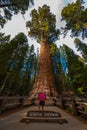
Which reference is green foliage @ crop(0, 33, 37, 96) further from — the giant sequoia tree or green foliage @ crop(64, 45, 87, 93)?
green foliage @ crop(64, 45, 87, 93)

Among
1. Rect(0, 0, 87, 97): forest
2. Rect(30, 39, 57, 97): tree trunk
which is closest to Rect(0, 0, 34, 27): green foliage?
Rect(0, 0, 87, 97): forest

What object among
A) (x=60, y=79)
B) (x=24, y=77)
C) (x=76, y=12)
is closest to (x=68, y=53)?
(x=60, y=79)

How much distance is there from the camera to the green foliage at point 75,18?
24.6 m

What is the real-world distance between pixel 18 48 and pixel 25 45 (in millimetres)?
2131

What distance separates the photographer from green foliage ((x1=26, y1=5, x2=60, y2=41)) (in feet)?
161

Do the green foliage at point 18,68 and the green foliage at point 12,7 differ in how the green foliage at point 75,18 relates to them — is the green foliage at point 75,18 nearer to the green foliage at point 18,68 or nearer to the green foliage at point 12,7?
the green foliage at point 12,7

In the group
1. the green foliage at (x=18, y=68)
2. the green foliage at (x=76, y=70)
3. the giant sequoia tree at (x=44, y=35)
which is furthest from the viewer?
the green foliage at (x=18, y=68)

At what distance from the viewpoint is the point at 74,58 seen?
57.8 meters

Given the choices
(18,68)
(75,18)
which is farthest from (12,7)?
(18,68)

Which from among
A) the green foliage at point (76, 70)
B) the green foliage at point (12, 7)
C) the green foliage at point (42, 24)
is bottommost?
the green foliage at point (12, 7)

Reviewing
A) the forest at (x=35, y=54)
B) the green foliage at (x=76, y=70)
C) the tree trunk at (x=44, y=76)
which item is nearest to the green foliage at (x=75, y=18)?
the forest at (x=35, y=54)

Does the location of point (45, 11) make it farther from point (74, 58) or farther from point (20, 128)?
point (20, 128)

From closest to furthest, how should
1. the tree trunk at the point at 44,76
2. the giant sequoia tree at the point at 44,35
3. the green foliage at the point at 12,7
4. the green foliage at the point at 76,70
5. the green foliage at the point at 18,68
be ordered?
the green foliage at the point at 12,7 < the tree trunk at the point at 44,76 < the giant sequoia tree at the point at 44,35 < the green foliage at the point at 76,70 < the green foliage at the point at 18,68

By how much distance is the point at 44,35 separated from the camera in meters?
49.2
